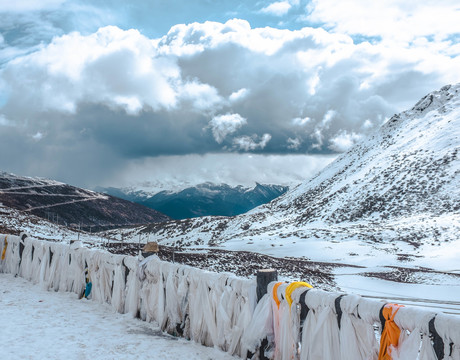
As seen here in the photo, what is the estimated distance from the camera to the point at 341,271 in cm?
2827

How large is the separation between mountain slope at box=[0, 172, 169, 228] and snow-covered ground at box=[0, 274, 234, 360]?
98.3m

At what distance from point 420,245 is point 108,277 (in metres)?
37.0

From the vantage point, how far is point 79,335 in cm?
889

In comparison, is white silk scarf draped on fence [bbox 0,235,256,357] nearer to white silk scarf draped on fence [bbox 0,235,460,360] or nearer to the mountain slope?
white silk scarf draped on fence [bbox 0,235,460,360]

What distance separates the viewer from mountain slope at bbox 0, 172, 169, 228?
11538cm

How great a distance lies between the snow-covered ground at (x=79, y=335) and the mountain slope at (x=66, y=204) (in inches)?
3868

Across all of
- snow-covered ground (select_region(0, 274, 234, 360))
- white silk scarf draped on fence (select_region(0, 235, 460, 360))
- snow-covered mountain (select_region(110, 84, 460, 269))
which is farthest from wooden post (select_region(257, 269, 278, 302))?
snow-covered mountain (select_region(110, 84, 460, 269))

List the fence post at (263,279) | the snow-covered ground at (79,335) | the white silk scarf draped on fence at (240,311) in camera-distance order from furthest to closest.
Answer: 1. the snow-covered ground at (79,335)
2. the fence post at (263,279)
3. the white silk scarf draped on fence at (240,311)

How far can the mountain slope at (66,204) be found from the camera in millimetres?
115375

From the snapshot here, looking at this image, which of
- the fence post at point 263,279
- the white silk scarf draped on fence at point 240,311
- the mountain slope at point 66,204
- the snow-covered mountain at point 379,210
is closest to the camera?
the white silk scarf draped on fence at point 240,311

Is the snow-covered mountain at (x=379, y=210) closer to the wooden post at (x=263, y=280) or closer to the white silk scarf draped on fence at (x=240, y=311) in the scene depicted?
the white silk scarf draped on fence at (x=240, y=311)

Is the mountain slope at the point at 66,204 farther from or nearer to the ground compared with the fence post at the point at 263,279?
farther from the ground

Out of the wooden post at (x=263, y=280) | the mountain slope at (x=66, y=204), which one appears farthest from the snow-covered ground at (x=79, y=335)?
the mountain slope at (x=66, y=204)

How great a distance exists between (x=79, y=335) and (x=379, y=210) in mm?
60031
